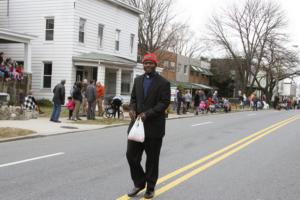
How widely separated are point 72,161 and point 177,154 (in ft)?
8.88

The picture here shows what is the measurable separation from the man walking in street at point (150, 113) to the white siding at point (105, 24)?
80.0 feet

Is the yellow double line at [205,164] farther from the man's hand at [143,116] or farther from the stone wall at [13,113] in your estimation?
the stone wall at [13,113]

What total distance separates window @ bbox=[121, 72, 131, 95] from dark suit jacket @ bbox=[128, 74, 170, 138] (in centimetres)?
2894

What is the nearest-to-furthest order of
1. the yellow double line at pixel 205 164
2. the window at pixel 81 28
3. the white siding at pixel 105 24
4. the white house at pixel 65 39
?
the yellow double line at pixel 205 164, the white house at pixel 65 39, the white siding at pixel 105 24, the window at pixel 81 28

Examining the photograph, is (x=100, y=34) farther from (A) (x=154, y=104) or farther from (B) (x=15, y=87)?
(A) (x=154, y=104)

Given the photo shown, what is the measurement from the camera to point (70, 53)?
99.7 feet

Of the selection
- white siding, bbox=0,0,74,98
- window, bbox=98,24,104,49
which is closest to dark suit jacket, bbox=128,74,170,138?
white siding, bbox=0,0,74,98

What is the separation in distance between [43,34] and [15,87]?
6.61m

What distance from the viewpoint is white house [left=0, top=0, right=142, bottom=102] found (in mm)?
30391

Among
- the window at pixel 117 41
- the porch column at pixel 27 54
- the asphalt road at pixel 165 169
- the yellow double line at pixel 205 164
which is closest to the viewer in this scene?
the asphalt road at pixel 165 169

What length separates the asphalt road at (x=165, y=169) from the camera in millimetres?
7230

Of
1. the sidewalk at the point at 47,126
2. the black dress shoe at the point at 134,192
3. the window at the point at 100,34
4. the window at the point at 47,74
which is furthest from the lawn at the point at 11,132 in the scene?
the window at the point at 100,34

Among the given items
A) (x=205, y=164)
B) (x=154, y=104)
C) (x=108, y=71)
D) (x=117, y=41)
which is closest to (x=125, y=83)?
(x=108, y=71)

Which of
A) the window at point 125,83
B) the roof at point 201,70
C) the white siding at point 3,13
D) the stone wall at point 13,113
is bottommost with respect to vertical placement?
the stone wall at point 13,113
